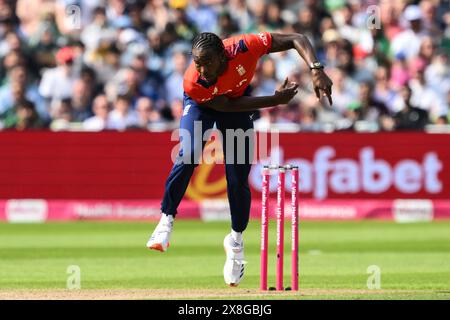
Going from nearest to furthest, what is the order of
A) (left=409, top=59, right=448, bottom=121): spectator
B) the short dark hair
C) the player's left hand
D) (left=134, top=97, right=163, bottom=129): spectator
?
the player's left hand
the short dark hair
(left=134, top=97, right=163, bottom=129): spectator
(left=409, top=59, right=448, bottom=121): spectator

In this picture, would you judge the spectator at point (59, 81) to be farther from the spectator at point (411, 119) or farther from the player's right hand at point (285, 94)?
the player's right hand at point (285, 94)

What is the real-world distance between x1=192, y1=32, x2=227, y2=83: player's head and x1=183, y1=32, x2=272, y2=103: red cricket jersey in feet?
0.33

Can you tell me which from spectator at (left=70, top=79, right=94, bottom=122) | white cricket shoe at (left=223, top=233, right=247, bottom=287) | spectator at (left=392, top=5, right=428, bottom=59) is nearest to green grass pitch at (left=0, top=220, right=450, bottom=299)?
white cricket shoe at (left=223, top=233, right=247, bottom=287)

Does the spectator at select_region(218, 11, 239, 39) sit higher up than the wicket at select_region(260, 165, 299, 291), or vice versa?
the spectator at select_region(218, 11, 239, 39)

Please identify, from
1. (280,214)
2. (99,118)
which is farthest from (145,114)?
(280,214)

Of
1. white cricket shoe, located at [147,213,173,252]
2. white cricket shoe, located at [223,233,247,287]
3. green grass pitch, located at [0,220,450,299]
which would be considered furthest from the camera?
green grass pitch, located at [0,220,450,299]

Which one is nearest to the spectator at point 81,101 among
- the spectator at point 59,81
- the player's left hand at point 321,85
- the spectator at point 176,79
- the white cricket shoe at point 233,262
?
the spectator at point 59,81

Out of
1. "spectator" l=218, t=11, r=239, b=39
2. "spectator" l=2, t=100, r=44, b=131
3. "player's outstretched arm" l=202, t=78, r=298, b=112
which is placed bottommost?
"player's outstretched arm" l=202, t=78, r=298, b=112

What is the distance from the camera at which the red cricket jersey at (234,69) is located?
920 centimetres

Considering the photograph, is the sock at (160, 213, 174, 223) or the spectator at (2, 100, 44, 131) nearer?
the sock at (160, 213, 174, 223)

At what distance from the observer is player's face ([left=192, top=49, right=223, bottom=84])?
29.3 ft

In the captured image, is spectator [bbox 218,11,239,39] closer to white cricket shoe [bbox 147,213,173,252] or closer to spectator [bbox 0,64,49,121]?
spectator [bbox 0,64,49,121]
